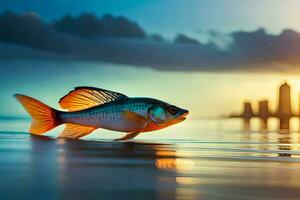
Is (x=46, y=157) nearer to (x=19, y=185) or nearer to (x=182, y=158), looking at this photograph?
(x=182, y=158)

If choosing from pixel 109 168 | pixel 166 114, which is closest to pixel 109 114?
pixel 166 114

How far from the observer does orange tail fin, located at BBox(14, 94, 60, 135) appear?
4.97 m

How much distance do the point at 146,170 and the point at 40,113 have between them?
210 centimetres

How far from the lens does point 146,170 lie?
121 inches

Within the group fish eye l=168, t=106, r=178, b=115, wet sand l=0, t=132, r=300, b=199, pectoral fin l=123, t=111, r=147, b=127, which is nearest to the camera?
wet sand l=0, t=132, r=300, b=199

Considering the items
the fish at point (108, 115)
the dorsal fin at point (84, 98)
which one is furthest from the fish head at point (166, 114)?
the dorsal fin at point (84, 98)

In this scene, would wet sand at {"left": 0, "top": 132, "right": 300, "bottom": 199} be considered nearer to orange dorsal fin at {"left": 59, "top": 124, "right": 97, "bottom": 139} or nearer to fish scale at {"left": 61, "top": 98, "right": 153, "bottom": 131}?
fish scale at {"left": 61, "top": 98, "right": 153, "bottom": 131}

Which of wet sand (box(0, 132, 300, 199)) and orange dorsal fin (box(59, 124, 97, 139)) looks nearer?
wet sand (box(0, 132, 300, 199))

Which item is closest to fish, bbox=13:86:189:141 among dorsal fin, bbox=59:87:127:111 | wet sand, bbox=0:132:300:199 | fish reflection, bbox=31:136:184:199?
dorsal fin, bbox=59:87:127:111

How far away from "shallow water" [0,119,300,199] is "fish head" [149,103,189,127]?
0.17 meters

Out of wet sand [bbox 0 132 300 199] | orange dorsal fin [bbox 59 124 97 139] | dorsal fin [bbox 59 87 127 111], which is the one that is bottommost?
→ wet sand [bbox 0 132 300 199]

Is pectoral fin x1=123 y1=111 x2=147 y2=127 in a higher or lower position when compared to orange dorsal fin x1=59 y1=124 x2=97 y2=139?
higher

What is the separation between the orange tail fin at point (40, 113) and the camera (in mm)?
4969

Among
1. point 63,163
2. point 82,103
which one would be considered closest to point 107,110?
point 82,103
